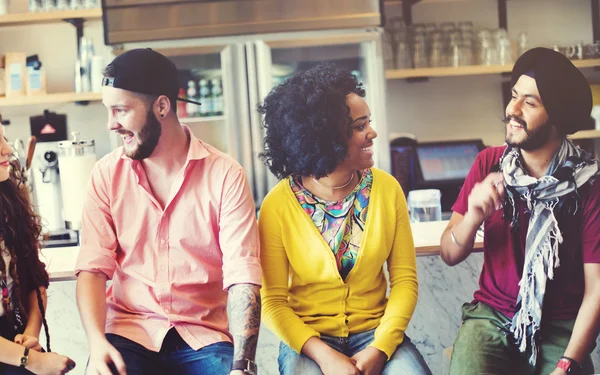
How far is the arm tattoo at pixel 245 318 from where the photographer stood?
5.32ft

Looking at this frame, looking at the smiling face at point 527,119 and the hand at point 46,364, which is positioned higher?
the smiling face at point 527,119

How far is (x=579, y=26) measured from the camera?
14.4ft

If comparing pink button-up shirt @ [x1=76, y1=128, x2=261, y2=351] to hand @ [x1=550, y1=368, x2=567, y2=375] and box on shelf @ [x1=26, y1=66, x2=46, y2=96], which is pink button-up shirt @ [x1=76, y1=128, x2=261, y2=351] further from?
box on shelf @ [x1=26, y1=66, x2=46, y2=96]

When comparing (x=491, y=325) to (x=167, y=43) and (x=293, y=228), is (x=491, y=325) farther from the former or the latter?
(x=167, y=43)

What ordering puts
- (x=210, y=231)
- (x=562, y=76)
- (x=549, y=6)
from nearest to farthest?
1. (x=562, y=76)
2. (x=210, y=231)
3. (x=549, y=6)

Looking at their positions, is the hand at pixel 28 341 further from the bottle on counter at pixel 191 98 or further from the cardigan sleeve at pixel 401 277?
the bottle on counter at pixel 191 98

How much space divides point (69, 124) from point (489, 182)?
314cm

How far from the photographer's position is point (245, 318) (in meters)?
1.63

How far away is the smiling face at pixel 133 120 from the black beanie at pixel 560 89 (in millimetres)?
849

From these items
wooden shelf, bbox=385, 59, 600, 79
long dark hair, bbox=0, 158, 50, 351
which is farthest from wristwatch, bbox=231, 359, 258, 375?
wooden shelf, bbox=385, 59, 600, 79

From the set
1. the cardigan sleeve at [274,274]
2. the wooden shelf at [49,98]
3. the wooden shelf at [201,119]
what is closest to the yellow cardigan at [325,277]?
the cardigan sleeve at [274,274]

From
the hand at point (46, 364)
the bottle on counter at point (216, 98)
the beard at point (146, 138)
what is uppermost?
the bottle on counter at point (216, 98)

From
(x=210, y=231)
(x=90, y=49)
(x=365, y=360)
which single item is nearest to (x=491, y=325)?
(x=365, y=360)

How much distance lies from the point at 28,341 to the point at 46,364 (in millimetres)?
70
